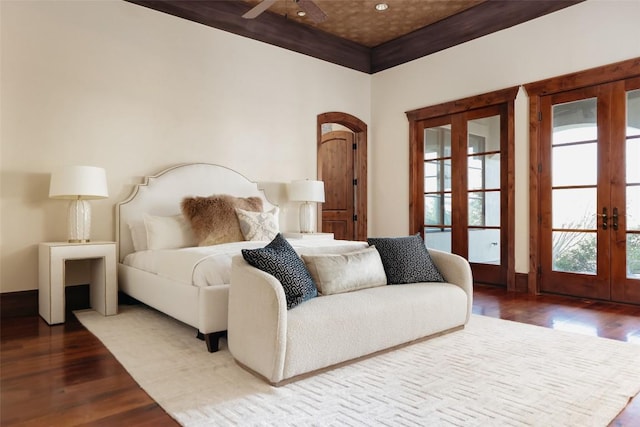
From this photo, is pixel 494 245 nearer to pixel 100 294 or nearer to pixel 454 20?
pixel 454 20

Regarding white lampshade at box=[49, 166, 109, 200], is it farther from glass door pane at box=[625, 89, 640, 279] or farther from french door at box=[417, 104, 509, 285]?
glass door pane at box=[625, 89, 640, 279]

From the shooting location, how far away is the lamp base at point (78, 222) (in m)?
3.60

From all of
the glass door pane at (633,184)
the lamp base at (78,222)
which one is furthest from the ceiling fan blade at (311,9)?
the glass door pane at (633,184)

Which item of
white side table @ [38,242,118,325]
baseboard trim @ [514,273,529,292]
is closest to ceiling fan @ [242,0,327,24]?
white side table @ [38,242,118,325]

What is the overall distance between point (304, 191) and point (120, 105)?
2.19 metres

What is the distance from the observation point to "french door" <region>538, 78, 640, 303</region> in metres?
3.96

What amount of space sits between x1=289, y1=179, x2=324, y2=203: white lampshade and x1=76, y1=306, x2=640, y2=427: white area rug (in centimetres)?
257

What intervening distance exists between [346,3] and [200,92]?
6.43 feet

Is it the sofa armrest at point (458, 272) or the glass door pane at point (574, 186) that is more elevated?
the glass door pane at point (574, 186)

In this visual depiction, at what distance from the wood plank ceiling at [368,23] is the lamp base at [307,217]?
2.07 meters

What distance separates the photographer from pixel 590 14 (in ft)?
13.7

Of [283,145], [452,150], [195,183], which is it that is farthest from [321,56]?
[195,183]

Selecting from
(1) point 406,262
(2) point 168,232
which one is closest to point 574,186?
(1) point 406,262

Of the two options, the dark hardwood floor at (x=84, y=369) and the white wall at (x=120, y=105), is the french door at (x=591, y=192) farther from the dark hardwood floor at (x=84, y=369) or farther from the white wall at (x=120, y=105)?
the white wall at (x=120, y=105)
